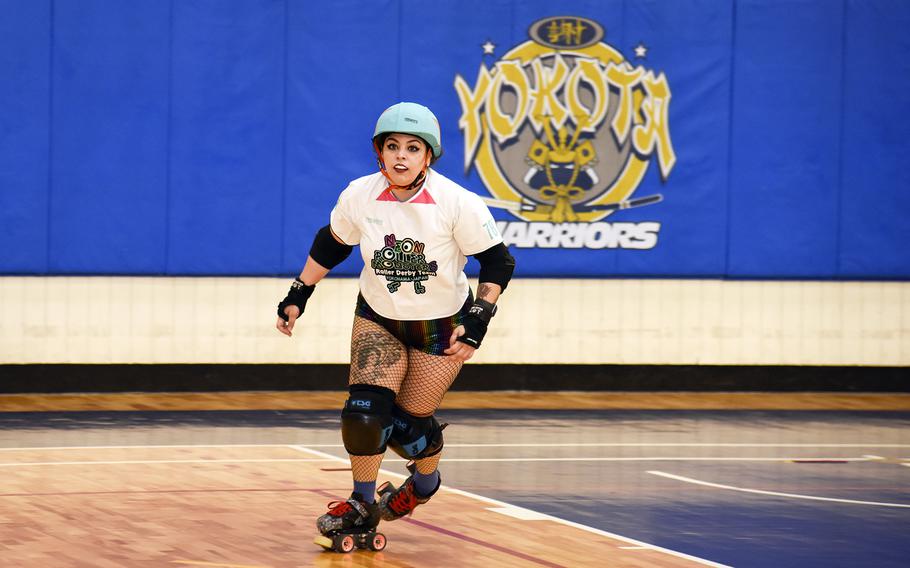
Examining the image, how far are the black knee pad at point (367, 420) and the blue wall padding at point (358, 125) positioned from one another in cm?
641

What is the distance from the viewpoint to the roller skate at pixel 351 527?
19.7 feet

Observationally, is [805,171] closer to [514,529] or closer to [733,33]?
[733,33]

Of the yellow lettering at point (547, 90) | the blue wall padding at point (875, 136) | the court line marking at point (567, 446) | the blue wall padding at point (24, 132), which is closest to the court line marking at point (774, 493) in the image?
the court line marking at point (567, 446)

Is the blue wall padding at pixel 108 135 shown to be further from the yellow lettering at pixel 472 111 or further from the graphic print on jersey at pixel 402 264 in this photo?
the graphic print on jersey at pixel 402 264

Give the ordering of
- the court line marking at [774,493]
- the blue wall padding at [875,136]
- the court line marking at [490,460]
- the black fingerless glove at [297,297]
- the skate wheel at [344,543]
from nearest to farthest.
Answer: the skate wheel at [344,543], the black fingerless glove at [297,297], the court line marking at [774,493], the court line marking at [490,460], the blue wall padding at [875,136]

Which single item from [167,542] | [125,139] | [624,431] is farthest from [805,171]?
[167,542]

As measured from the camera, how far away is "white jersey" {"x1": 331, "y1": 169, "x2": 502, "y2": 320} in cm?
613

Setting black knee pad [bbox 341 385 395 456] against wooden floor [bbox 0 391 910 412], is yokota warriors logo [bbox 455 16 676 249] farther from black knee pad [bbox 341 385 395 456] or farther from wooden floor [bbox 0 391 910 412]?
black knee pad [bbox 341 385 395 456]

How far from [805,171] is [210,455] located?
6348 mm

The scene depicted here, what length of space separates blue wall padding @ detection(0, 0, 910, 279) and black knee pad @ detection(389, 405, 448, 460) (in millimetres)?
6289

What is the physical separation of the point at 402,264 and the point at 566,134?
6865 millimetres

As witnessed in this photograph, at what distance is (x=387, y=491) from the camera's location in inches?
251

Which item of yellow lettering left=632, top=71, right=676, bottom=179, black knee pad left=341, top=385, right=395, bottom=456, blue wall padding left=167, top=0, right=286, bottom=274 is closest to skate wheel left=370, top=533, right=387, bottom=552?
black knee pad left=341, top=385, right=395, bottom=456

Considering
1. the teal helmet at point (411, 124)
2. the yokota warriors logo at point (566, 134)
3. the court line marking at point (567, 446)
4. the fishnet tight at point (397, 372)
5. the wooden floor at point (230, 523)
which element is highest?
the yokota warriors logo at point (566, 134)
